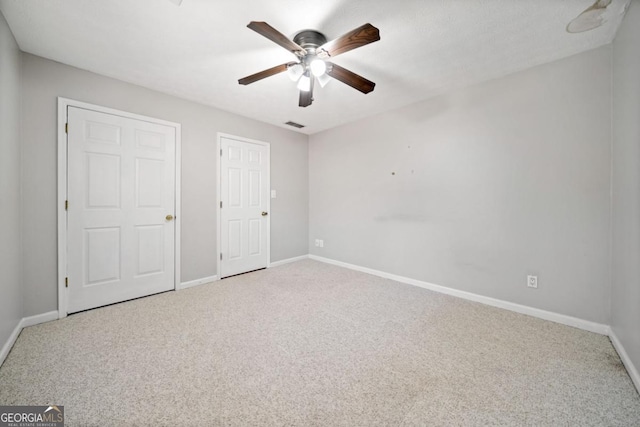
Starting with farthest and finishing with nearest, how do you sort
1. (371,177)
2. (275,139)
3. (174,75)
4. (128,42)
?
(275,139) → (371,177) → (174,75) → (128,42)

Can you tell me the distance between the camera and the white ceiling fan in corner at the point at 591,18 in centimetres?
166

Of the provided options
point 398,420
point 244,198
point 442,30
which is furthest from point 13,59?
point 398,420

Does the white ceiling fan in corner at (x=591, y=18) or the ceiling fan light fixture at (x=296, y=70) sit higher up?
the white ceiling fan in corner at (x=591, y=18)

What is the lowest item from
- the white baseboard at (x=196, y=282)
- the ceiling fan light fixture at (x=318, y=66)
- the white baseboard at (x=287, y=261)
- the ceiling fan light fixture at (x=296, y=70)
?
→ the white baseboard at (x=196, y=282)

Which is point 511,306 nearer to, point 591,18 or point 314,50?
point 591,18

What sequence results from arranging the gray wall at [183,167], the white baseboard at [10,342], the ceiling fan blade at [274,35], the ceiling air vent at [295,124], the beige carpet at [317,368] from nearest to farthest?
the beige carpet at [317,368] < the ceiling fan blade at [274,35] < the white baseboard at [10,342] < the gray wall at [183,167] < the ceiling air vent at [295,124]

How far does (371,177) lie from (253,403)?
10.4 feet

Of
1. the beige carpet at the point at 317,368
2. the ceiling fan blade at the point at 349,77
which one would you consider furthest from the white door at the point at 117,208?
the ceiling fan blade at the point at 349,77

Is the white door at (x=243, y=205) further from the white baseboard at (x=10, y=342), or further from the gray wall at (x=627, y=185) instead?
the gray wall at (x=627, y=185)

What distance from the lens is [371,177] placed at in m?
3.81

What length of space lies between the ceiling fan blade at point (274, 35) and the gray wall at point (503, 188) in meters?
2.06

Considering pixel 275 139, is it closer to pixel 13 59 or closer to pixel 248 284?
pixel 248 284

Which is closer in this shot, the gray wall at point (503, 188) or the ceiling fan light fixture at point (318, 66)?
the ceiling fan light fixture at point (318, 66)

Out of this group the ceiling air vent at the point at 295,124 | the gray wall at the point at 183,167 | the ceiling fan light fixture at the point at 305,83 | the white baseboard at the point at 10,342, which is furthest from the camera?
the ceiling air vent at the point at 295,124
